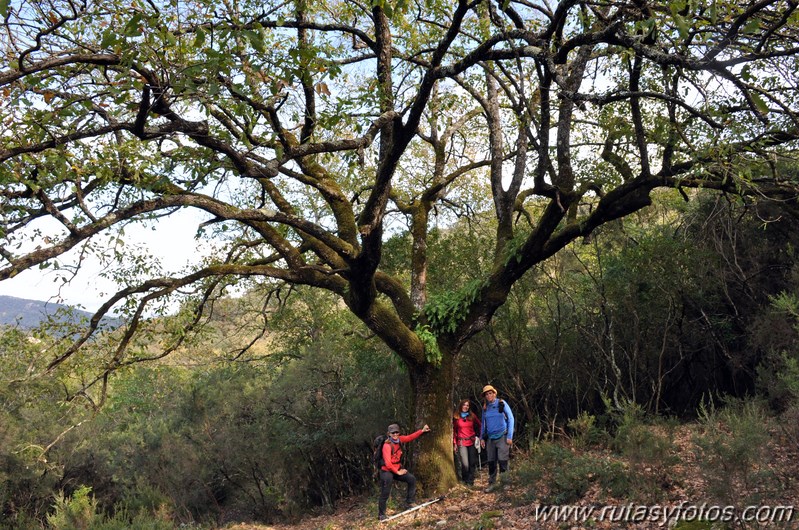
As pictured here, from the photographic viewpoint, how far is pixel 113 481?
20766 millimetres

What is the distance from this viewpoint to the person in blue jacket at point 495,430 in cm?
960

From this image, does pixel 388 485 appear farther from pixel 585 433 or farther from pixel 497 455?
pixel 585 433

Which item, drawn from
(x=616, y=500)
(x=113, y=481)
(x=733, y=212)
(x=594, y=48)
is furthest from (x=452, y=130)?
(x=113, y=481)

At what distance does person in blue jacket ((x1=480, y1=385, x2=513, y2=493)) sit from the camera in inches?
378

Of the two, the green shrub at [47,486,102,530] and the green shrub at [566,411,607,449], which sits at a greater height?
the green shrub at [566,411,607,449]

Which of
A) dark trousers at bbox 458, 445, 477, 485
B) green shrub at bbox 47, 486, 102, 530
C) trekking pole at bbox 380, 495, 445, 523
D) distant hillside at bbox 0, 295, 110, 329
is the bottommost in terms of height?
green shrub at bbox 47, 486, 102, 530

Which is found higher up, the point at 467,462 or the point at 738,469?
the point at 738,469

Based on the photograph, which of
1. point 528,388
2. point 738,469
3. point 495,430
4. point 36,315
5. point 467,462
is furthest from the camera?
point 528,388

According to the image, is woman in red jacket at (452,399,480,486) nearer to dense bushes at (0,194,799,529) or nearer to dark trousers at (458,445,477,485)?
dark trousers at (458,445,477,485)

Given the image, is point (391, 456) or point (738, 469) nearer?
point (738, 469)

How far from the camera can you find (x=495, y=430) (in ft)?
31.8

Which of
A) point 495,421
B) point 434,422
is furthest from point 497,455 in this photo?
point 434,422

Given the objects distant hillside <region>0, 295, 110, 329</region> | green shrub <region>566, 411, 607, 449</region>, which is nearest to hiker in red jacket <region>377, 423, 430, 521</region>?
green shrub <region>566, 411, 607, 449</region>

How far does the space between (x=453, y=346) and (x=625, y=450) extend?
374 centimetres
